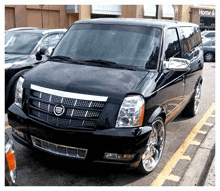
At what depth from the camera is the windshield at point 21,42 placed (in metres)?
6.61

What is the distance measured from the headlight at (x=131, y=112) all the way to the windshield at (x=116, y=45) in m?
0.73

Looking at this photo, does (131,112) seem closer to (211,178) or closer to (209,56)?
(211,178)

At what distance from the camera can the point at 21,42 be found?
6863 millimetres

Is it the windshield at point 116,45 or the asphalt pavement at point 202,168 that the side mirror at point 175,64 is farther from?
the asphalt pavement at point 202,168

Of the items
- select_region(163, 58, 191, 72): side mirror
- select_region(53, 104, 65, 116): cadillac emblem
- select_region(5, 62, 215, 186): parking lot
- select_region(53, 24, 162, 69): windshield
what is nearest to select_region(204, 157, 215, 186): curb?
select_region(5, 62, 215, 186): parking lot

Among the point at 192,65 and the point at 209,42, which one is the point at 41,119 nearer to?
the point at 192,65

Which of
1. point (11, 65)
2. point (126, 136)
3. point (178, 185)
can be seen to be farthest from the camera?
point (11, 65)

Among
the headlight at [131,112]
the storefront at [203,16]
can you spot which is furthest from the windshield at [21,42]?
the storefront at [203,16]

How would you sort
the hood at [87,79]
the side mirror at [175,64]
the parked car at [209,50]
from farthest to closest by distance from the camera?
the parked car at [209,50], the side mirror at [175,64], the hood at [87,79]

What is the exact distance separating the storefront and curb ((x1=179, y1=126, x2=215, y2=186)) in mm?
37282

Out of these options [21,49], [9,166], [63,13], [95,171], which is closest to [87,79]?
[95,171]

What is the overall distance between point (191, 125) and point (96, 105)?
325cm
